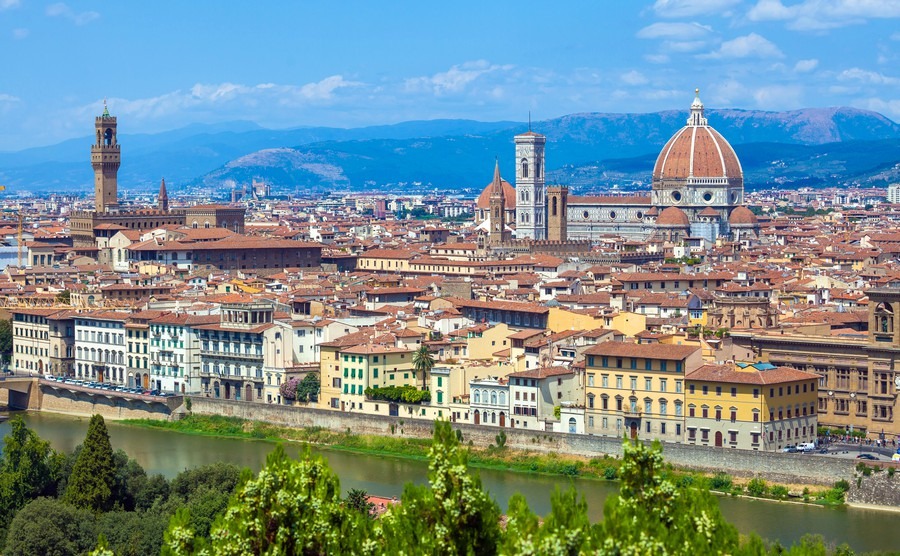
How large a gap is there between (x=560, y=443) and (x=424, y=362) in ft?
14.8

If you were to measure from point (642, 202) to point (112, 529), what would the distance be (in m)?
78.7

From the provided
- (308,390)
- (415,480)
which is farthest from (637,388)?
(308,390)

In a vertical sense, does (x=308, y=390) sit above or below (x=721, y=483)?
above

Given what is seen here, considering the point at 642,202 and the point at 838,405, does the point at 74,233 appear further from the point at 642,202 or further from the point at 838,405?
the point at 838,405

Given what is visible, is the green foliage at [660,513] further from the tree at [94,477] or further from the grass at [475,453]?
the tree at [94,477]

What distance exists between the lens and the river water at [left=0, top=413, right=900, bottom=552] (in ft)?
97.2

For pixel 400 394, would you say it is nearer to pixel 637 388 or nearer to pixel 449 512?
pixel 637 388

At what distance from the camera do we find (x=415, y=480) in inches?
1355

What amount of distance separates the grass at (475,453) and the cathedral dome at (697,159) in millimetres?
63410

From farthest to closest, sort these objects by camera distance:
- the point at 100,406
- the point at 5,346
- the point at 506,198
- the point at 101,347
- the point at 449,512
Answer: the point at 506,198 → the point at 5,346 → the point at 101,347 → the point at 100,406 → the point at 449,512

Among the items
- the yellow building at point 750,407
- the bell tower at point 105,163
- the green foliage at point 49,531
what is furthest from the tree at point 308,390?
the bell tower at point 105,163

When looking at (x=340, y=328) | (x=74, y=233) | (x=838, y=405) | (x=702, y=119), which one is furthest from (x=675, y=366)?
(x=702, y=119)

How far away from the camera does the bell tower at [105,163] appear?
3538 inches

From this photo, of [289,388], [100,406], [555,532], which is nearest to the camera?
[555,532]
